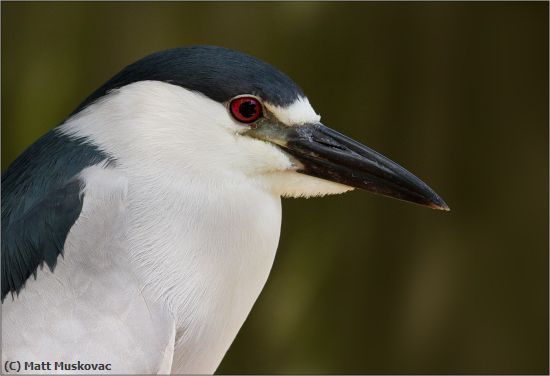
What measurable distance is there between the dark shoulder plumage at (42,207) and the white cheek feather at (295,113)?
0.26m

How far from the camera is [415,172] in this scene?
2947mm

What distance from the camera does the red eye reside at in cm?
129

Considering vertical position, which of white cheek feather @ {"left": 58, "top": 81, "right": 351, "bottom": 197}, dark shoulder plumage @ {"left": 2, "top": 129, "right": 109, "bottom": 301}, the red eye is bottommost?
dark shoulder plumage @ {"left": 2, "top": 129, "right": 109, "bottom": 301}

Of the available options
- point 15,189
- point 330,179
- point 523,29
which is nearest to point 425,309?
point 523,29

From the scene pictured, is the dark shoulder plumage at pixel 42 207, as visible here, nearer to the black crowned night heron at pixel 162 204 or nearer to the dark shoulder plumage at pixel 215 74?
the black crowned night heron at pixel 162 204

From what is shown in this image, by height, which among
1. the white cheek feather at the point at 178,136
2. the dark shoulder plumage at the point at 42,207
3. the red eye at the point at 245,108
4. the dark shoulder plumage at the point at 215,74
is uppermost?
the dark shoulder plumage at the point at 215,74

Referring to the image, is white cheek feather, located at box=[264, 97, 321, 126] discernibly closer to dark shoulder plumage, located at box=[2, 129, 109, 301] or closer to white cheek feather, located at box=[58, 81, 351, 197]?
white cheek feather, located at box=[58, 81, 351, 197]

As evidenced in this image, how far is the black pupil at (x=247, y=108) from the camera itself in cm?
130

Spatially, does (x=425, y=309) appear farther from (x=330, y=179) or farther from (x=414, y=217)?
(x=330, y=179)

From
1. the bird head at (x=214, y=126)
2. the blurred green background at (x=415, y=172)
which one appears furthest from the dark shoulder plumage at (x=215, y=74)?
the blurred green background at (x=415, y=172)

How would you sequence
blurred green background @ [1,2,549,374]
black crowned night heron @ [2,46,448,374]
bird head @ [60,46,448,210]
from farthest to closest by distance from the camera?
1. blurred green background @ [1,2,549,374]
2. bird head @ [60,46,448,210]
3. black crowned night heron @ [2,46,448,374]

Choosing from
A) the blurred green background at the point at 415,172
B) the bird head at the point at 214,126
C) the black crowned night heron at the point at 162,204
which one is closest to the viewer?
the black crowned night heron at the point at 162,204

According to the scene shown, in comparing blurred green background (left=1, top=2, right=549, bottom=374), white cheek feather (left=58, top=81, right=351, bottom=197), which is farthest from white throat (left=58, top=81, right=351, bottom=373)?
blurred green background (left=1, top=2, right=549, bottom=374)

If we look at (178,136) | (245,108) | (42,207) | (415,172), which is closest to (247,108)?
(245,108)
